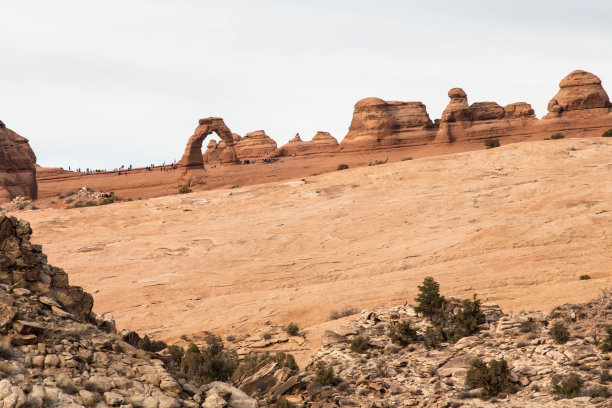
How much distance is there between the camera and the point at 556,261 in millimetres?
27609

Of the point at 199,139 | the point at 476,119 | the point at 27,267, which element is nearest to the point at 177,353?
the point at 27,267

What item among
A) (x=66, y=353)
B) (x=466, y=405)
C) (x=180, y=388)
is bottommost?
(x=466, y=405)

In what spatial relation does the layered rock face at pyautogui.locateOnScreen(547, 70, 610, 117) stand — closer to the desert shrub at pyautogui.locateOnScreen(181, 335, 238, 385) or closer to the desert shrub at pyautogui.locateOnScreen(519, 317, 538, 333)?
the desert shrub at pyautogui.locateOnScreen(519, 317, 538, 333)

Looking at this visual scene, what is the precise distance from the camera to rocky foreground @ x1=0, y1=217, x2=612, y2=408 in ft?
25.5

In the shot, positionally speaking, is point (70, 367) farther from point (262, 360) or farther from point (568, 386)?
point (262, 360)

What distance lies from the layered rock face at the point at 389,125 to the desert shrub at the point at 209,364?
63.7 metres

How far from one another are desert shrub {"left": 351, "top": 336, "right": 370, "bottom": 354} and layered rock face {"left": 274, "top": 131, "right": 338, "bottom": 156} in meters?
81.3

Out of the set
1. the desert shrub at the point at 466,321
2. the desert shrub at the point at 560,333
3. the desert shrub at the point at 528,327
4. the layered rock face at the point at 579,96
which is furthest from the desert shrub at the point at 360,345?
the layered rock face at the point at 579,96

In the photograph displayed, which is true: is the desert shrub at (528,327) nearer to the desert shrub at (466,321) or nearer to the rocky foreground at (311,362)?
the rocky foreground at (311,362)

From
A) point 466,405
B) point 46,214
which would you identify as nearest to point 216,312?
point 466,405

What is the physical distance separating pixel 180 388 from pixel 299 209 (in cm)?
3240

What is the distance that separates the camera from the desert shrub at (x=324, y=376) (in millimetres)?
17688

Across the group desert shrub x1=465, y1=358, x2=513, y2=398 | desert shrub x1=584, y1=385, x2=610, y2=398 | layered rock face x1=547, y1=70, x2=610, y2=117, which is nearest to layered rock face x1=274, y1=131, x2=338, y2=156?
layered rock face x1=547, y1=70, x2=610, y2=117

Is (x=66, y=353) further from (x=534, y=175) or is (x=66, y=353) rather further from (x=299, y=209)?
(x=534, y=175)
